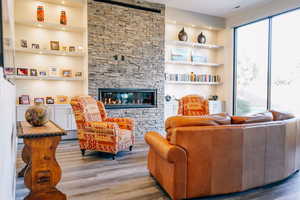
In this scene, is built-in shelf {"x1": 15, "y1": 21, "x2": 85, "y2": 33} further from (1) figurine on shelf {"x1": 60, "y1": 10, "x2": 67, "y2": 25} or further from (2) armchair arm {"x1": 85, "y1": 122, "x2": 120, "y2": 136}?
(2) armchair arm {"x1": 85, "y1": 122, "x2": 120, "y2": 136}

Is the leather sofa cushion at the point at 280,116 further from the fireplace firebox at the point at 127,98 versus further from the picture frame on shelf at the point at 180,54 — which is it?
the picture frame on shelf at the point at 180,54

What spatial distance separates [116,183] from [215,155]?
4.06ft

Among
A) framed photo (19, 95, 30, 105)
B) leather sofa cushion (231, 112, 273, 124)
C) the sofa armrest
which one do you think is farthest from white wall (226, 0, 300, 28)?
framed photo (19, 95, 30, 105)

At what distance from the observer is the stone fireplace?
15.3ft

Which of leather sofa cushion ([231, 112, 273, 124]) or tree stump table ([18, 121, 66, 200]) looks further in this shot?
leather sofa cushion ([231, 112, 273, 124])

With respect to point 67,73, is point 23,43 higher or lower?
higher

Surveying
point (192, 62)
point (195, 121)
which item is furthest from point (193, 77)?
point (195, 121)

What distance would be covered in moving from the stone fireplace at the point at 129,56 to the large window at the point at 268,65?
258 centimetres

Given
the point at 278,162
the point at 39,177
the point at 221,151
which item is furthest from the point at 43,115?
the point at 278,162

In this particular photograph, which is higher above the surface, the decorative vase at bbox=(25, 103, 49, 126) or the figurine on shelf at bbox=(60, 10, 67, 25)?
the figurine on shelf at bbox=(60, 10, 67, 25)

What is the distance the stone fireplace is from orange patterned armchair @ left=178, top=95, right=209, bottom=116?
Result: 1066 mm

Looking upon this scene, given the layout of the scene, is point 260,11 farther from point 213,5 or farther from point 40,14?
point 40,14

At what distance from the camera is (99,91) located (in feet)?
15.5

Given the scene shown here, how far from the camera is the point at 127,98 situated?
5.25 m
